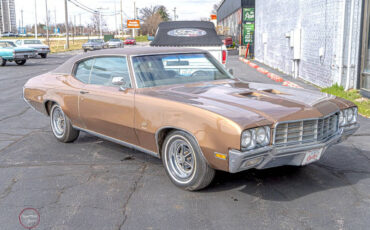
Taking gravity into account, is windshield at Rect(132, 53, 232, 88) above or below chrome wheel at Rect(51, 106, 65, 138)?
above

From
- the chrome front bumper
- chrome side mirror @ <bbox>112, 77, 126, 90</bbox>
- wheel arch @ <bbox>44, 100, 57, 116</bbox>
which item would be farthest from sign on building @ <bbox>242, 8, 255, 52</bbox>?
the chrome front bumper

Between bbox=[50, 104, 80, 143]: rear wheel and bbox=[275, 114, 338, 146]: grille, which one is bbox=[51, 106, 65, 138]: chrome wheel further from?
bbox=[275, 114, 338, 146]: grille

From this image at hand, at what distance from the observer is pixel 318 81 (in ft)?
41.9

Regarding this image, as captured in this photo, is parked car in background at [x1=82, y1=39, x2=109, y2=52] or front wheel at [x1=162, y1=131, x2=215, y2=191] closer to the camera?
front wheel at [x1=162, y1=131, x2=215, y2=191]

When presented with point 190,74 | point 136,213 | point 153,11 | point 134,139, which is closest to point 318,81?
point 190,74

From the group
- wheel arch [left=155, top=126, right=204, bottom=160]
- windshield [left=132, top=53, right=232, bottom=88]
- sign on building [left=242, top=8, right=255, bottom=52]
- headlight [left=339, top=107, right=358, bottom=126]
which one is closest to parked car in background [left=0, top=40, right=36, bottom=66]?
sign on building [left=242, top=8, right=255, bottom=52]

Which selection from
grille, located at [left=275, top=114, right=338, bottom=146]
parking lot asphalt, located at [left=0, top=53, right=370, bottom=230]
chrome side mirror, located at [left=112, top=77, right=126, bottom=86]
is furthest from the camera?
chrome side mirror, located at [left=112, top=77, right=126, bottom=86]

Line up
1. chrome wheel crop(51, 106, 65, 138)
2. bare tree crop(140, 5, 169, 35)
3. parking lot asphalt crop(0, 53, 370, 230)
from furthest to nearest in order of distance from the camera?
bare tree crop(140, 5, 169, 35) → chrome wheel crop(51, 106, 65, 138) → parking lot asphalt crop(0, 53, 370, 230)

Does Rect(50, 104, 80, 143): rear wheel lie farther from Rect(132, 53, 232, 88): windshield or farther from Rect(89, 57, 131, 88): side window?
Rect(132, 53, 232, 88): windshield

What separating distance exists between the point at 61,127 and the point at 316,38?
9.14 meters

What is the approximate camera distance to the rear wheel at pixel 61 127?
20.4ft

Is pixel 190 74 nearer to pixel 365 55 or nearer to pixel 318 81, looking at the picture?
pixel 365 55

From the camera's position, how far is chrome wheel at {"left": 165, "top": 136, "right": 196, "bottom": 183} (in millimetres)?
4262

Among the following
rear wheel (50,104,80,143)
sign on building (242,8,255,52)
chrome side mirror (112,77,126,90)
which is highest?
sign on building (242,8,255,52)
